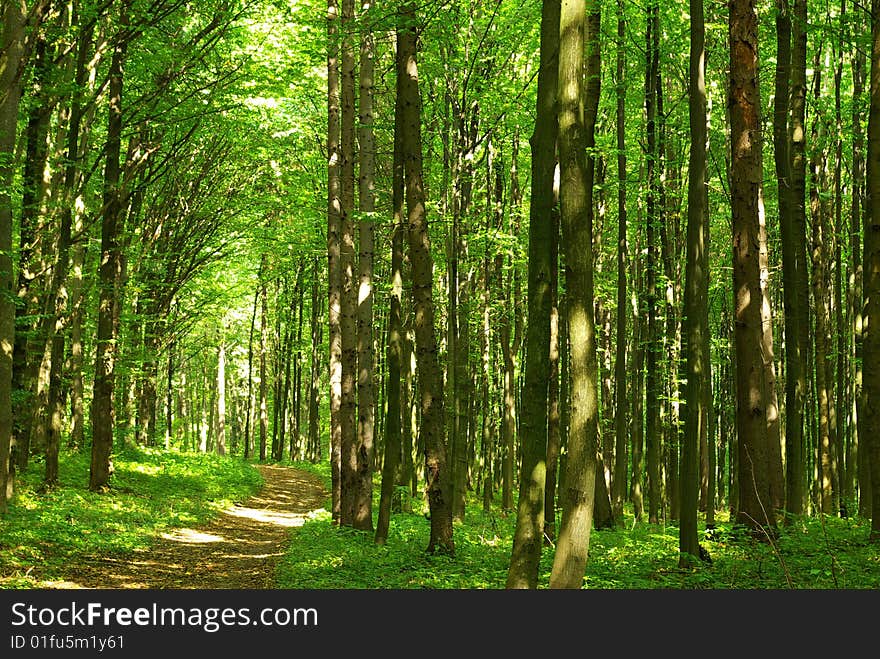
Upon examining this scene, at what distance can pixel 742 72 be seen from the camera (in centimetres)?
1005

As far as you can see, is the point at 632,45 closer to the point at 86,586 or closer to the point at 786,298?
the point at 786,298

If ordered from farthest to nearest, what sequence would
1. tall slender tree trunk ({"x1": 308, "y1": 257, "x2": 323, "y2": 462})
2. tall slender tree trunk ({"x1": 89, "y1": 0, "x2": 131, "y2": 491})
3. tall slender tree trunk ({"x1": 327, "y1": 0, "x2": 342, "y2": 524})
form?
tall slender tree trunk ({"x1": 308, "y1": 257, "x2": 323, "y2": 462}), tall slender tree trunk ({"x1": 89, "y1": 0, "x2": 131, "y2": 491}), tall slender tree trunk ({"x1": 327, "y1": 0, "x2": 342, "y2": 524})

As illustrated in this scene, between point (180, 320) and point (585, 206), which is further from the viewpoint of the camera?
point (180, 320)

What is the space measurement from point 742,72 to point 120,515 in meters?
13.5

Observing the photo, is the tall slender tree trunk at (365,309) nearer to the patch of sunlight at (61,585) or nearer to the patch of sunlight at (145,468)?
the patch of sunlight at (61,585)

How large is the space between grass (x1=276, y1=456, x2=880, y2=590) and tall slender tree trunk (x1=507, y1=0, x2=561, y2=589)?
7.52 ft

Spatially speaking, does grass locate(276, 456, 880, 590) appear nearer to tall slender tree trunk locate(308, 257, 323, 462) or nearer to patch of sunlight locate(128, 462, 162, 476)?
patch of sunlight locate(128, 462, 162, 476)

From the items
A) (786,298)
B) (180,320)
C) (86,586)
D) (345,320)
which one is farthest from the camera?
(180,320)

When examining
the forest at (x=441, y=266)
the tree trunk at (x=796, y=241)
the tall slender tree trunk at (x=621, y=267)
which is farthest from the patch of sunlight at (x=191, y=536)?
the tree trunk at (x=796, y=241)

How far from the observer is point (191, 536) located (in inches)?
601

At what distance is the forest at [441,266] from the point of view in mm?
9211

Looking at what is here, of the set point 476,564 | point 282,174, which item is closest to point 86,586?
point 476,564

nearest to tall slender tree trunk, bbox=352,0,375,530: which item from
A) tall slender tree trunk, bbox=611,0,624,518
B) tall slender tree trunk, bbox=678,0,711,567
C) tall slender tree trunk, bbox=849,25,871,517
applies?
tall slender tree trunk, bbox=611,0,624,518

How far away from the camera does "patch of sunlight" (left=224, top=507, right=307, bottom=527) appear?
62.5 feet
